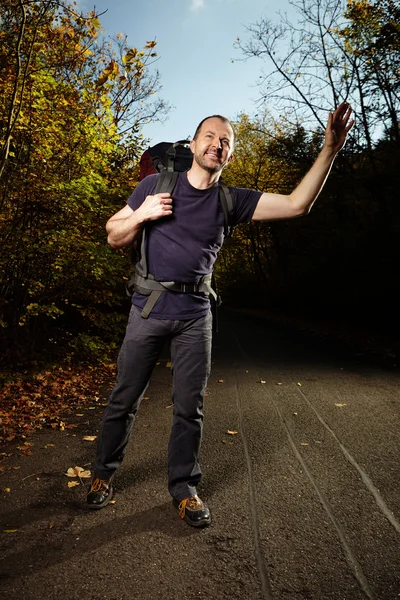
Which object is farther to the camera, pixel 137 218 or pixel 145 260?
pixel 145 260

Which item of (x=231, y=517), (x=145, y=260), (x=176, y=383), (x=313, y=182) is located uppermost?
(x=313, y=182)

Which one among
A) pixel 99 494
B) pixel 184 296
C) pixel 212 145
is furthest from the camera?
pixel 99 494

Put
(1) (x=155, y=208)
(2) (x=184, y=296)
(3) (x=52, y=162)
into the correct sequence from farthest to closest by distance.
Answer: (3) (x=52, y=162)
(2) (x=184, y=296)
(1) (x=155, y=208)

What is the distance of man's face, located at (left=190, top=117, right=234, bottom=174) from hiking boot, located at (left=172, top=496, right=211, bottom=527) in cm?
221

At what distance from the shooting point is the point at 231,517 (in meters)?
2.79

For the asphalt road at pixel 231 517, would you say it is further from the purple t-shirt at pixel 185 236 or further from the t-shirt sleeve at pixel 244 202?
the t-shirt sleeve at pixel 244 202

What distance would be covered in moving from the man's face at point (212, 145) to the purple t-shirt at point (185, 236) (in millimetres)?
166

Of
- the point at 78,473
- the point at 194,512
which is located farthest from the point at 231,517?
the point at 78,473

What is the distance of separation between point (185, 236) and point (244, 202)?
0.46m

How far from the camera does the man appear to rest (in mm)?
2629

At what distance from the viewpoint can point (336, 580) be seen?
7.13ft

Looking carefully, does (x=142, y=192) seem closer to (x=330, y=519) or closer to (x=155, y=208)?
(x=155, y=208)

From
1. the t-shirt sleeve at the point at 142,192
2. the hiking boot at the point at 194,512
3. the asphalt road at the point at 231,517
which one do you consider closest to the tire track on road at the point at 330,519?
the asphalt road at the point at 231,517

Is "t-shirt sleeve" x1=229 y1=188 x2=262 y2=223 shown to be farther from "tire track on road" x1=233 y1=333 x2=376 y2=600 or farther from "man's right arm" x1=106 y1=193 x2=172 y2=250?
"tire track on road" x1=233 y1=333 x2=376 y2=600
